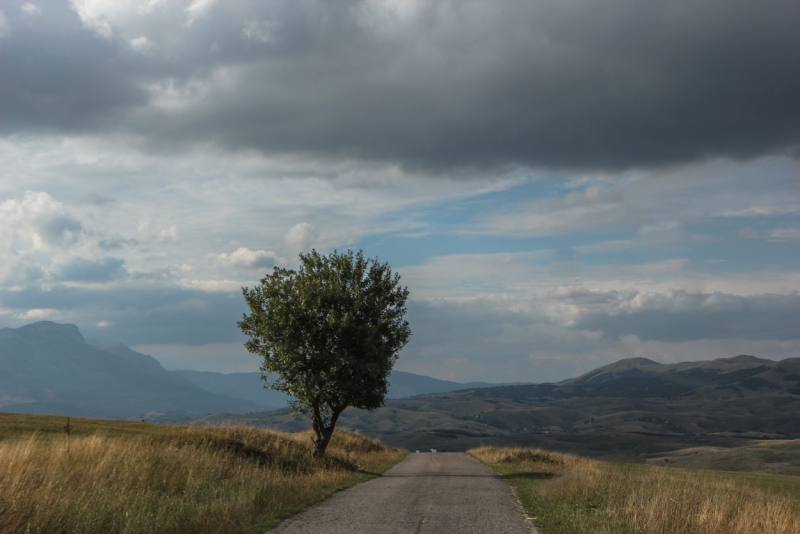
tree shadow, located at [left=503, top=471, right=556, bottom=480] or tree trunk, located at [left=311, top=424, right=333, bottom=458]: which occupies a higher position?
tree trunk, located at [left=311, top=424, right=333, bottom=458]

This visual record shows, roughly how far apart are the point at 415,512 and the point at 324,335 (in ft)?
61.5

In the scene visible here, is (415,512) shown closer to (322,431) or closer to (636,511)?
(636,511)

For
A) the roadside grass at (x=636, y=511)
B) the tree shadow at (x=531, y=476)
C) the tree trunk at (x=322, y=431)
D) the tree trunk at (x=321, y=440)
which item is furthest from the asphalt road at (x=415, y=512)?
the tree trunk at (x=322, y=431)

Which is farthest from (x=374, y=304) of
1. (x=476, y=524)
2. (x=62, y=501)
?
(x=62, y=501)

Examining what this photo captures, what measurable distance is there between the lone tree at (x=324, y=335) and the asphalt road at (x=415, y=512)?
10416 millimetres

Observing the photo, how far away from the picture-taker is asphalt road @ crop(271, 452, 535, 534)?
14016 mm

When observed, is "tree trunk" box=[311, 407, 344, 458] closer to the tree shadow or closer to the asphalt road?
the tree shadow

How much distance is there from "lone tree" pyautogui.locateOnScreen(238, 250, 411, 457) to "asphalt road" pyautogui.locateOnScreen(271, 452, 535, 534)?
10416mm

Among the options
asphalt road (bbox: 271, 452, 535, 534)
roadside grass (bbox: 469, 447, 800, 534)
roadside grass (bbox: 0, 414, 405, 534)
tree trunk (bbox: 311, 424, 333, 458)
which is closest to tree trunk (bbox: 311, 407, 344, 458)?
tree trunk (bbox: 311, 424, 333, 458)

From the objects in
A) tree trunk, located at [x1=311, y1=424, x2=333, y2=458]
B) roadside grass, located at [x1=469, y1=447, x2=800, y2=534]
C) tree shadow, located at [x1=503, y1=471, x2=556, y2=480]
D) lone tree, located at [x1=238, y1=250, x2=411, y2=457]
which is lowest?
tree shadow, located at [x1=503, y1=471, x2=556, y2=480]

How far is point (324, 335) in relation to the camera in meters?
34.6

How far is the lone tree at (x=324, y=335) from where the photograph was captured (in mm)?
34219

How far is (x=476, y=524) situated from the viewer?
14.7 m

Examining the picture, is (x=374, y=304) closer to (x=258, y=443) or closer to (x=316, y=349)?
(x=316, y=349)
